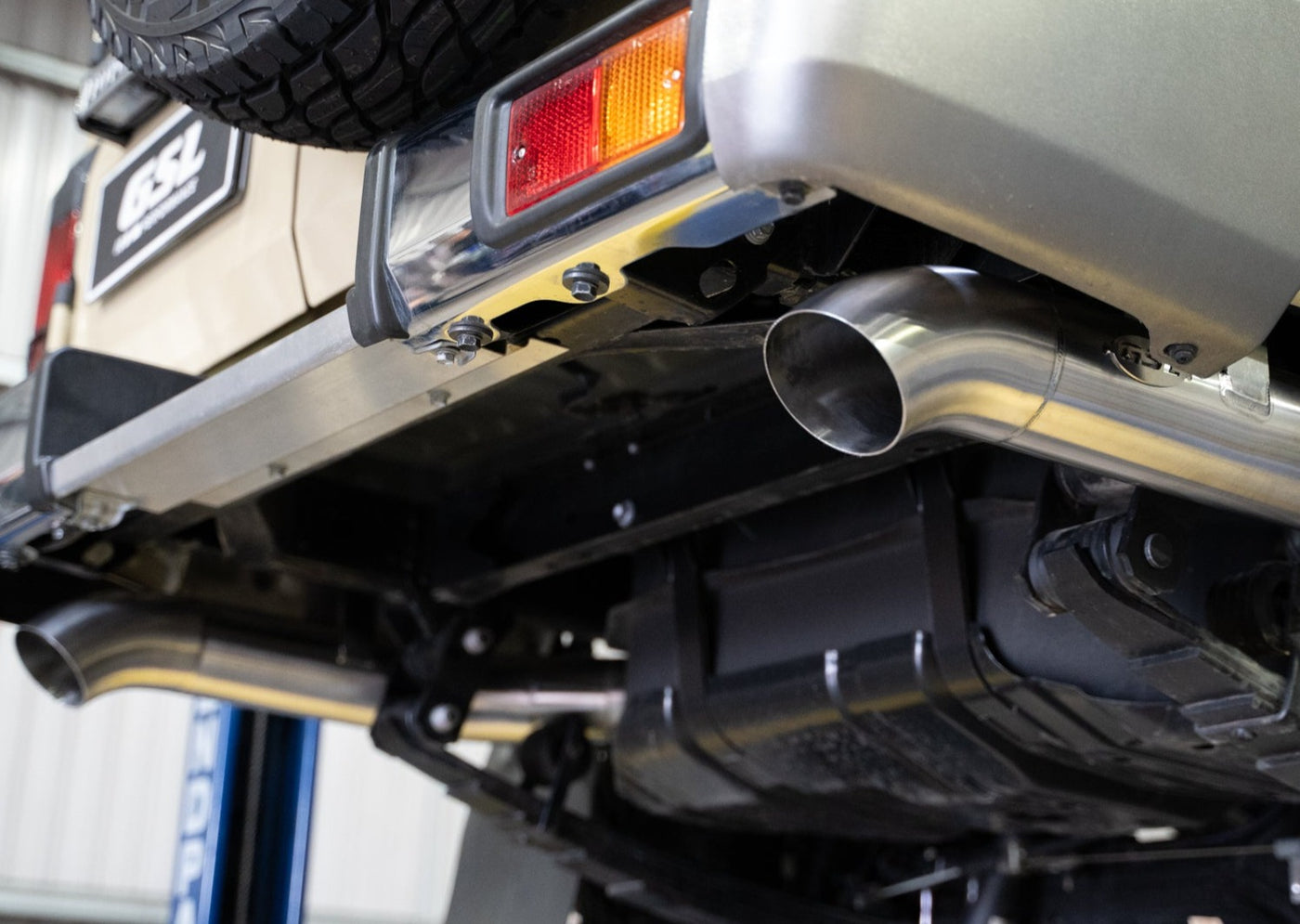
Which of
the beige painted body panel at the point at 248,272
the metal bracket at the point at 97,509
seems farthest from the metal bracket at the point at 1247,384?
the metal bracket at the point at 97,509

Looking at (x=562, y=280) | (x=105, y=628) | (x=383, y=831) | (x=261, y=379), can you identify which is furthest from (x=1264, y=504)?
(x=383, y=831)

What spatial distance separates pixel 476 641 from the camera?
241 cm

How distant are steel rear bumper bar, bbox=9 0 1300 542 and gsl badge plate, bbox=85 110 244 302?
73 centimetres

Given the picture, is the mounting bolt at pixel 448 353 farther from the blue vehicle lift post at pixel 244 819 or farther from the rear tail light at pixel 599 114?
the blue vehicle lift post at pixel 244 819

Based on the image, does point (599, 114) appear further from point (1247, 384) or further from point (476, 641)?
point (476, 641)

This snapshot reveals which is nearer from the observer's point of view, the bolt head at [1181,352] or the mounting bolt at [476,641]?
the bolt head at [1181,352]

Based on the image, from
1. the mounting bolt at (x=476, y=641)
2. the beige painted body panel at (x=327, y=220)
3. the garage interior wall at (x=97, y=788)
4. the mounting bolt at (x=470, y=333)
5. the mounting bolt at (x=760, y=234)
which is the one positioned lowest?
the mounting bolt at (x=470, y=333)

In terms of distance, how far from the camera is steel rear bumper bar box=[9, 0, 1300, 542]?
90cm

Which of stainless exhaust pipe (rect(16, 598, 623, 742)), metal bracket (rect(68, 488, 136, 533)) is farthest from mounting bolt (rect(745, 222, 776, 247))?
stainless exhaust pipe (rect(16, 598, 623, 742))

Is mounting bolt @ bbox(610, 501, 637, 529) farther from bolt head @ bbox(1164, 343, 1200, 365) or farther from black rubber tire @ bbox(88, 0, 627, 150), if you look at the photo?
bolt head @ bbox(1164, 343, 1200, 365)

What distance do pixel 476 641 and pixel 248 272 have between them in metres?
0.83

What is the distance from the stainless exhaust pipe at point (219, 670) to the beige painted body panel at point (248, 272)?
1.43ft

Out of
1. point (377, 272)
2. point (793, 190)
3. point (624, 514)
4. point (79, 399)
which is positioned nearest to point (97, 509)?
point (79, 399)

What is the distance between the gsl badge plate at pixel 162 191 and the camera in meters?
1.86
